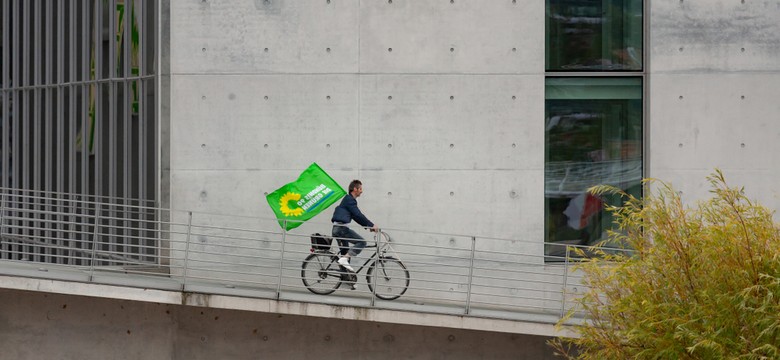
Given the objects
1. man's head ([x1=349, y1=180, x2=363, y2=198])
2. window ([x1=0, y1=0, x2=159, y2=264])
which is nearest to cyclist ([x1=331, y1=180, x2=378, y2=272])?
man's head ([x1=349, y1=180, x2=363, y2=198])

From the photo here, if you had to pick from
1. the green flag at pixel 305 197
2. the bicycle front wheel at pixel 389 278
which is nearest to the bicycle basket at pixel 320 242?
the green flag at pixel 305 197

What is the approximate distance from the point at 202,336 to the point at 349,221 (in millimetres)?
2731

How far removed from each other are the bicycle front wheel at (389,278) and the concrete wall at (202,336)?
645 mm

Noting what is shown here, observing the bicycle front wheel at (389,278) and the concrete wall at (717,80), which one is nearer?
the bicycle front wheel at (389,278)

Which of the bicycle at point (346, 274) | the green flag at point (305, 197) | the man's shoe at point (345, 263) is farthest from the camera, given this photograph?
the green flag at point (305, 197)

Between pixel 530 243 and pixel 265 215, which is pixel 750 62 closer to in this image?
pixel 530 243

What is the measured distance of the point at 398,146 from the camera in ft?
64.0

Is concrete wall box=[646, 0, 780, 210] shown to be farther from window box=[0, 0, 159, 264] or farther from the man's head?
window box=[0, 0, 159, 264]

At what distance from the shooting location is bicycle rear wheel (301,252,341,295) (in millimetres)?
18156

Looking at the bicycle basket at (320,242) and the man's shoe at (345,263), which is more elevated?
the bicycle basket at (320,242)

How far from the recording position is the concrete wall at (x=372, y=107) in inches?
766

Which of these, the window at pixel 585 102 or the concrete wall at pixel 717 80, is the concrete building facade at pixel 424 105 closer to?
the concrete wall at pixel 717 80

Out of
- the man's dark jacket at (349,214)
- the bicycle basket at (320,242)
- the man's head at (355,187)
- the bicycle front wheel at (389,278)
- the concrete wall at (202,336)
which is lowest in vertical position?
the concrete wall at (202,336)

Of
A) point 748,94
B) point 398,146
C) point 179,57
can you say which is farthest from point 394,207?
point 748,94
